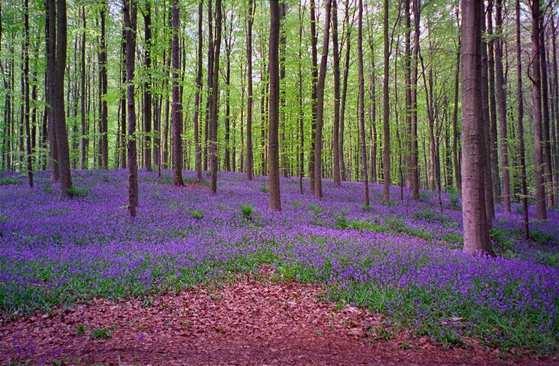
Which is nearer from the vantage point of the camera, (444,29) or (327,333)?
(327,333)

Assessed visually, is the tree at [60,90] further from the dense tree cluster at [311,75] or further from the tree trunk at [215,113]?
the tree trunk at [215,113]

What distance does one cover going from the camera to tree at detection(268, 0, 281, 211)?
14.6 m

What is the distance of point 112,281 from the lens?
24.8 ft

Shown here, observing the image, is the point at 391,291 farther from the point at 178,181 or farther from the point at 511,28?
the point at 511,28

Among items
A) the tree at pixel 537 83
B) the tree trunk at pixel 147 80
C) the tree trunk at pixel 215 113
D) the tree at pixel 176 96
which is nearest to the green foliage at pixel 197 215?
the tree trunk at pixel 147 80

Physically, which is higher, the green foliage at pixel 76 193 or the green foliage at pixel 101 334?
the green foliage at pixel 76 193

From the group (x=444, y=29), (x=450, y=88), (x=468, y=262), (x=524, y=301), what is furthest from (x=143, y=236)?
(x=450, y=88)

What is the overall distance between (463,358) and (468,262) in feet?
12.1

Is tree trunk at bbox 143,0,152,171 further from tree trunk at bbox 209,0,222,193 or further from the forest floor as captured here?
the forest floor

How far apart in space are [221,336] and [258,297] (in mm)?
1583

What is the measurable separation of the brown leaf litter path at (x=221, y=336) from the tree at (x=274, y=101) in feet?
26.4

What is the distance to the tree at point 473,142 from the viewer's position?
9.45 metres

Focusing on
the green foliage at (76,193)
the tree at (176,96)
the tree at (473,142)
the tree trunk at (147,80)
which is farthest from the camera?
the tree at (176,96)

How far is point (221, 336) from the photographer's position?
241 inches
